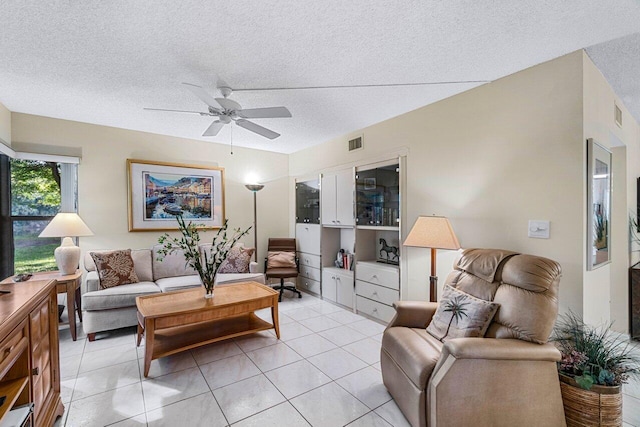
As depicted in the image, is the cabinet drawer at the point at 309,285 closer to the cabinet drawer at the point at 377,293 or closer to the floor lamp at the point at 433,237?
the cabinet drawer at the point at 377,293

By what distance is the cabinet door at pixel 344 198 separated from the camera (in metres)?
4.02

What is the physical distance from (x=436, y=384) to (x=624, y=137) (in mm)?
3289

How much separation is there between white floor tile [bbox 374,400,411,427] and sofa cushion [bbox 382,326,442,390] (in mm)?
316

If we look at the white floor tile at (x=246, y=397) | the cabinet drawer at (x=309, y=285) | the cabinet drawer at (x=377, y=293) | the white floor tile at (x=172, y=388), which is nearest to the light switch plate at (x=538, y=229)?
the cabinet drawer at (x=377, y=293)

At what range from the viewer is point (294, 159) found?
540 cm

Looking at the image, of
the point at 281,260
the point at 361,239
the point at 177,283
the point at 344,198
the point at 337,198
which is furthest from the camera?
the point at 281,260

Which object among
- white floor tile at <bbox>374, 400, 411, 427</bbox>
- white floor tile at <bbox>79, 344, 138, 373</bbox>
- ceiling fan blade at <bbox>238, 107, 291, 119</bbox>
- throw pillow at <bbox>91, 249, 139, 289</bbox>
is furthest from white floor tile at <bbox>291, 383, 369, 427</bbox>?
throw pillow at <bbox>91, 249, 139, 289</bbox>

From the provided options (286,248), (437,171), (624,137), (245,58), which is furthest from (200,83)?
(624,137)

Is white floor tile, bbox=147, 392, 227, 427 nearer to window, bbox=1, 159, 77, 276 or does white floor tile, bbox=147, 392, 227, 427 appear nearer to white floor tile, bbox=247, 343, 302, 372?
white floor tile, bbox=247, 343, 302, 372

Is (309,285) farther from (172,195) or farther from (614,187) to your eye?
(614,187)

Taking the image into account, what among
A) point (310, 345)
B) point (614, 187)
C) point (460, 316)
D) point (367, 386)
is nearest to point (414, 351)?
point (460, 316)

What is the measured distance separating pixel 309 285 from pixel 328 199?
1559mm

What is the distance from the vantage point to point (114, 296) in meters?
3.14

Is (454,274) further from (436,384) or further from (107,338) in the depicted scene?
(107,338)
